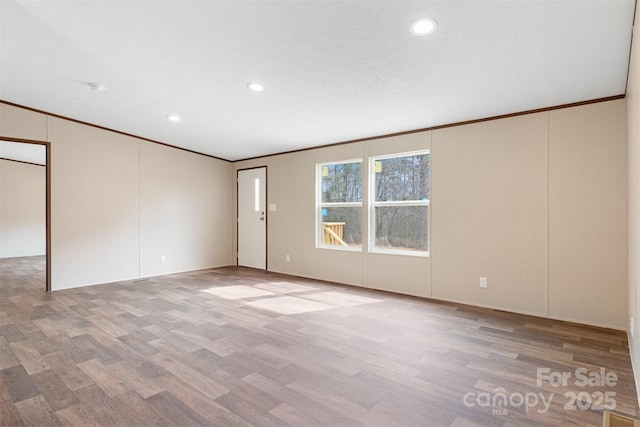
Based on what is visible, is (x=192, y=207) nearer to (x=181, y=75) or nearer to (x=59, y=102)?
(x=59, y=102)

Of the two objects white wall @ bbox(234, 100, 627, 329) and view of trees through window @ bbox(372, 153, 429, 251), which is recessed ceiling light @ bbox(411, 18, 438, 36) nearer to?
white wall @ bbox(234, 100, 627, 329)

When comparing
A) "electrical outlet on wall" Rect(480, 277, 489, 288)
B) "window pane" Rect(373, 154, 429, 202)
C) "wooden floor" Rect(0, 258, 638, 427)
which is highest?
"window pane" Rect(373, 154, 429, 202)

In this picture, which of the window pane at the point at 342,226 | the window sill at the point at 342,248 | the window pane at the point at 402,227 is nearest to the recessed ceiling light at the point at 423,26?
the window pane at the point at 402,227

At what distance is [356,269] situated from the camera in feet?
16.8

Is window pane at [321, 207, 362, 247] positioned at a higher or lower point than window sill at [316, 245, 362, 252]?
higher

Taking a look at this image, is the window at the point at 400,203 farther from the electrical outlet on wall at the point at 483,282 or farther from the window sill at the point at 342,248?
the electrical outlet on wall at the point at 483,282

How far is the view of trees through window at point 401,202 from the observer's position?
448 cm

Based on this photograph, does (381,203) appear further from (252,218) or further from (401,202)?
(252,218)

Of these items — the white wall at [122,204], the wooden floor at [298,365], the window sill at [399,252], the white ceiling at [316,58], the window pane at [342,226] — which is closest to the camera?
the wooden floor at [298,365]

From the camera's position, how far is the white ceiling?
7.09 feet

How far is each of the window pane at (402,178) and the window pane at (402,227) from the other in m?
0.17

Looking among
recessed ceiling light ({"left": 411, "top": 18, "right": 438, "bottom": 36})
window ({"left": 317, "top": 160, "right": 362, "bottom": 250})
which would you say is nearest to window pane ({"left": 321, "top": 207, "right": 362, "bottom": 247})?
window ({"left": 317, "top": 160, "right": 362, "bottom": 250})

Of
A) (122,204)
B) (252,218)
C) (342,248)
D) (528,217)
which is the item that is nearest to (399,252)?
(342,248)

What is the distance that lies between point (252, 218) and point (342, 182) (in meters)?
2.35
